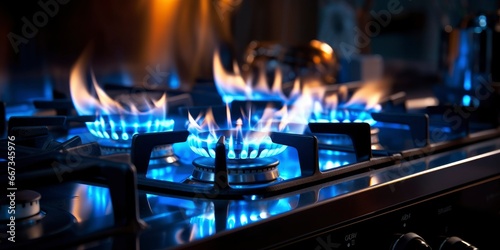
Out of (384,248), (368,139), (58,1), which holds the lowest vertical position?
(384,248)

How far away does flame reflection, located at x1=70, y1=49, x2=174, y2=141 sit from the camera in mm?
805

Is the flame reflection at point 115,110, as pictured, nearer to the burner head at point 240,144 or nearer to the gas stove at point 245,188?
the gas stove at point 245,188

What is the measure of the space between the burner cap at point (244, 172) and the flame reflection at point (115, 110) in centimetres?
17

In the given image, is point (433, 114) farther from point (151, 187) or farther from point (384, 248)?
point (151, 187)

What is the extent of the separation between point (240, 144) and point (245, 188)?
9 centimetres

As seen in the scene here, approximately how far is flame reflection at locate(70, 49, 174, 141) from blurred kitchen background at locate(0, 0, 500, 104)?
0.09 ft

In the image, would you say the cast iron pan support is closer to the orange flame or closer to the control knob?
the control knob

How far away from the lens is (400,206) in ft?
2.23

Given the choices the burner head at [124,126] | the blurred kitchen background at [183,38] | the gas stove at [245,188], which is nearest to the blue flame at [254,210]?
the gas stove at [245,188]

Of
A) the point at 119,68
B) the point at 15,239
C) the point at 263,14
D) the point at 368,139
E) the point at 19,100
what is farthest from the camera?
the point at 263,14

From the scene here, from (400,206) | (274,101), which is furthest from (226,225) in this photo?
(274,101)

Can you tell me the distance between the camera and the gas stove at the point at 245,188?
49 cm

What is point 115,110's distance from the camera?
2.96 ft

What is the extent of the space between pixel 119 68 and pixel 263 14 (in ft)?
1.47
